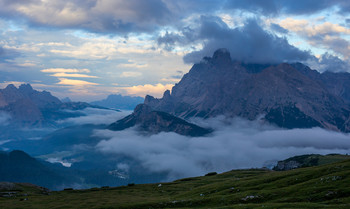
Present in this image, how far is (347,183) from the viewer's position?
230 feet

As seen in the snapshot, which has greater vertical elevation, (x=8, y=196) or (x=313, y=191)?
(x=313, y=191)

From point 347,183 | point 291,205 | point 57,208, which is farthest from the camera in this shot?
point 57,208

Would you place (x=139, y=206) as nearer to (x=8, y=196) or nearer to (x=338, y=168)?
(x=338, y=168)

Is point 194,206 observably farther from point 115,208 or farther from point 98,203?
point 98,203

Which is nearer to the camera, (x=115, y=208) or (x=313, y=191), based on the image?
(x=313, y=191)

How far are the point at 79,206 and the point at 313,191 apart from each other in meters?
74.4

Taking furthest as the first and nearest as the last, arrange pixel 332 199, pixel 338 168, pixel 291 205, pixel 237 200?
1. pixel 338 168
2. pixel 237 200
3. pixel 332 199
4. pixel 291 205

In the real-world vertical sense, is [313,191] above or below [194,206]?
above

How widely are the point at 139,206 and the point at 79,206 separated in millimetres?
23628

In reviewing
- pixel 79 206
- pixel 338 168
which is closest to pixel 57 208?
pixel 79 206

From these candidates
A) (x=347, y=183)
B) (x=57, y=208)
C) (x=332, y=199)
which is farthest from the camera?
(x=57, y=208)

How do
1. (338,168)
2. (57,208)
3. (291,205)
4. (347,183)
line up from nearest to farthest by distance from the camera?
1. (291,205)
2. (347,183)
3. (338,168)
4. (57,208)

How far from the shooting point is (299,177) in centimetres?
9156

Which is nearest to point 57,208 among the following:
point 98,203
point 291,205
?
point 98,203
